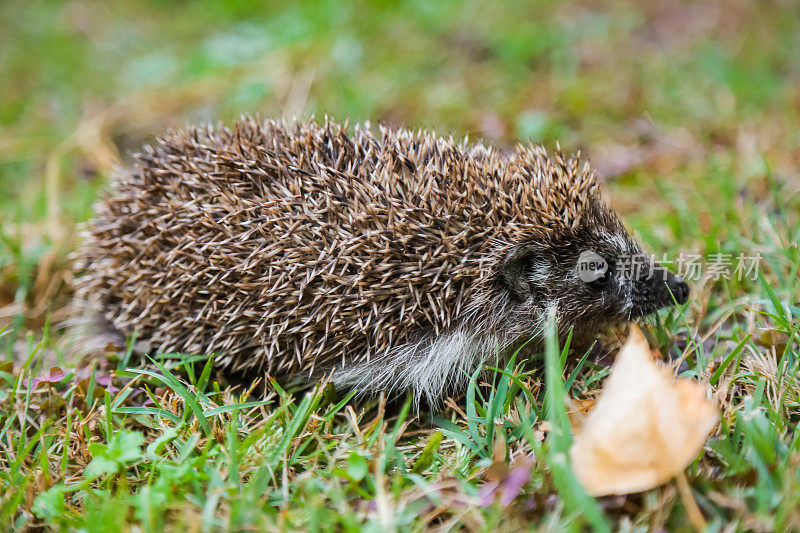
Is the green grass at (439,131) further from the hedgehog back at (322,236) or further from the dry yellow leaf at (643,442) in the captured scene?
the hedgehog back at (322,236)

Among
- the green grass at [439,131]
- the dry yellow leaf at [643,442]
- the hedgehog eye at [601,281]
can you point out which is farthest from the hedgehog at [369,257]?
the dry yellow leaf at [643,442]

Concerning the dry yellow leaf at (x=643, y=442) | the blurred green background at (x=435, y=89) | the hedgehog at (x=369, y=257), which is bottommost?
the dry yellow leaf at (x=643, y=442)

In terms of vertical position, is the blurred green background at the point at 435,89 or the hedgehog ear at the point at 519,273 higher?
the blurred green background at the point at 435,89

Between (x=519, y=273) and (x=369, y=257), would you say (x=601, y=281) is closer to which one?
(x=519, y=273)

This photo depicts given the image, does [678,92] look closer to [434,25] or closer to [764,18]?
[764,18]

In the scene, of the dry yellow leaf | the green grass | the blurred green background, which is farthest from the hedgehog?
the blurred green background

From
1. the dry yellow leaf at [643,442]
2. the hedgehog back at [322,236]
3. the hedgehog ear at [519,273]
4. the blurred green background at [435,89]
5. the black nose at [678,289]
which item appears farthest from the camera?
the blurred green background at [435,89]

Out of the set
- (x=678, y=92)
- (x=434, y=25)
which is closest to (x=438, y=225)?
(x=678, y=92)
